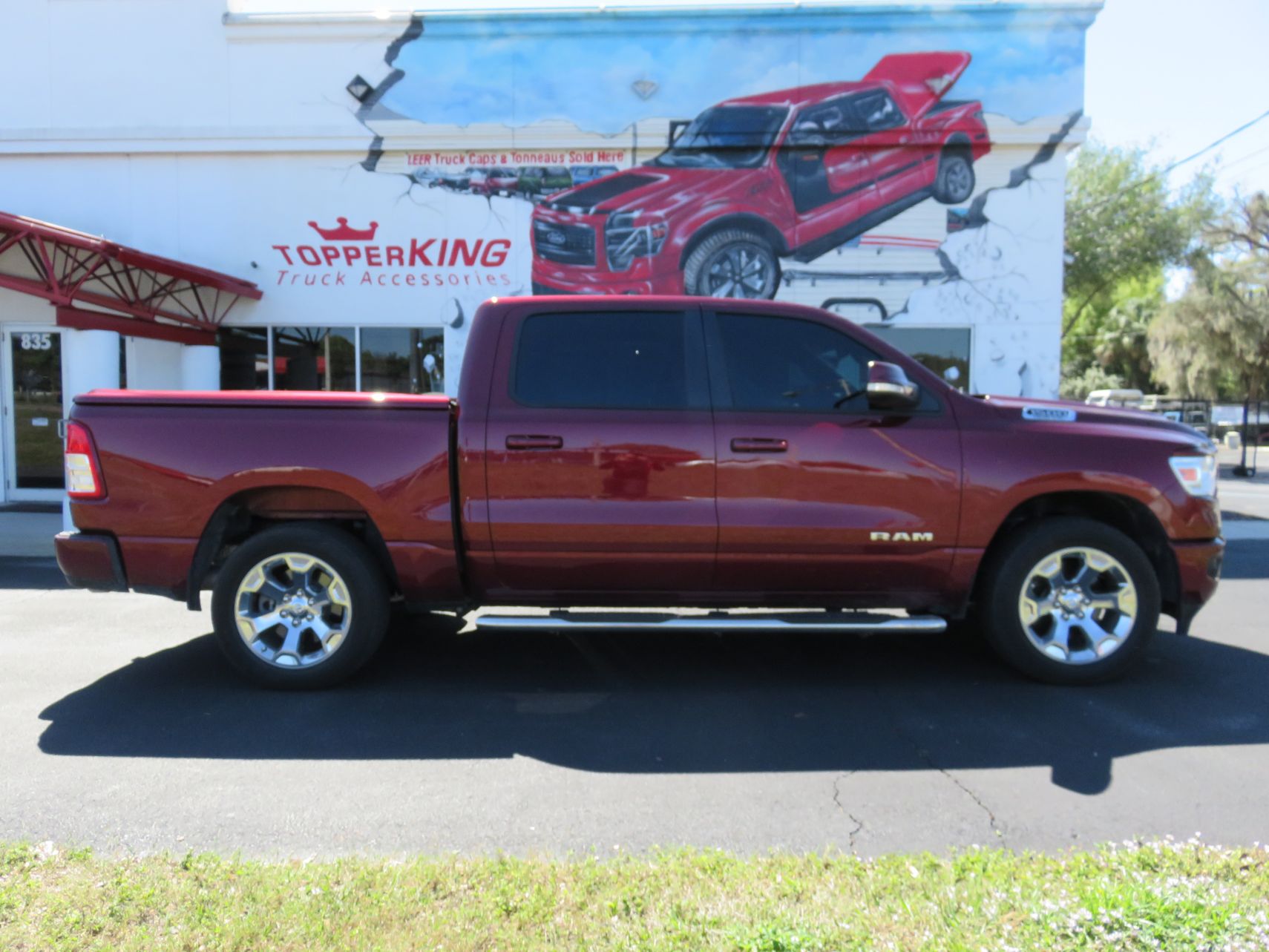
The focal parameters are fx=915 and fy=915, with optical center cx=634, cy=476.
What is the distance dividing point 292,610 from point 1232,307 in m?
30.8

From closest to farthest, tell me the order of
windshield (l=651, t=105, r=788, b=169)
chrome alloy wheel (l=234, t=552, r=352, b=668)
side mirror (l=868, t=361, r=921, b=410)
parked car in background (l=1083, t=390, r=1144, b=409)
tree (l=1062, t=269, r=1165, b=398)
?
side mirror (l=868, t=361, r=921, b=410) → chrome alloy wheel (l=234, t=552, r=352, b=668) → windshield (l=651, t=105, r=788, b=169) → parked car in background (l=1083, t=390, r=1144, b=409) → tree (l=1062, t=269, r=1165, b=398)

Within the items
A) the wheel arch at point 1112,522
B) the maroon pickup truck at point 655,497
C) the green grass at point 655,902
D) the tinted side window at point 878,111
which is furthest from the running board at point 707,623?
the tinted side window at point 878,111

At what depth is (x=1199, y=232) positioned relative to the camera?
28.2m

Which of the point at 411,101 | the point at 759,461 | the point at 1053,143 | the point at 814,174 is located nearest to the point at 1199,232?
the point at 1053,143

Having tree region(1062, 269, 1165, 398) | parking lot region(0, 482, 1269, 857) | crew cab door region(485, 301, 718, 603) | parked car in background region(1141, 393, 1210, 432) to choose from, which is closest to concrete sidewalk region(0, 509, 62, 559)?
parking lot region(0, 482, 1269, 857)

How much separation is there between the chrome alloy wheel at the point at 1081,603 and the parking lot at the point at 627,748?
265 millimetres

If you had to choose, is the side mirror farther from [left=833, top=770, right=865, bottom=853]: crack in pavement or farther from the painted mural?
the painted mural

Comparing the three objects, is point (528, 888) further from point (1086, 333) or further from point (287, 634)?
point (1086, 333)

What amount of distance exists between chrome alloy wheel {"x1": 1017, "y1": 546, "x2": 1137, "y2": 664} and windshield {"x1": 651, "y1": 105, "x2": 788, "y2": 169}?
9.12 meters

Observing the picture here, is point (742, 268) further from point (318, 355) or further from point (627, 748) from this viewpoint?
point (627, 748)

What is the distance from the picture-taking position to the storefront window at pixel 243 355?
13.0 metres

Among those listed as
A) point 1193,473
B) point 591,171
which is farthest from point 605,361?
point 591,171

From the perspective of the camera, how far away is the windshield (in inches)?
490

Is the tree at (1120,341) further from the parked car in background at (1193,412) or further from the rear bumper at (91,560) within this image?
the rear bumper at (91,560)
